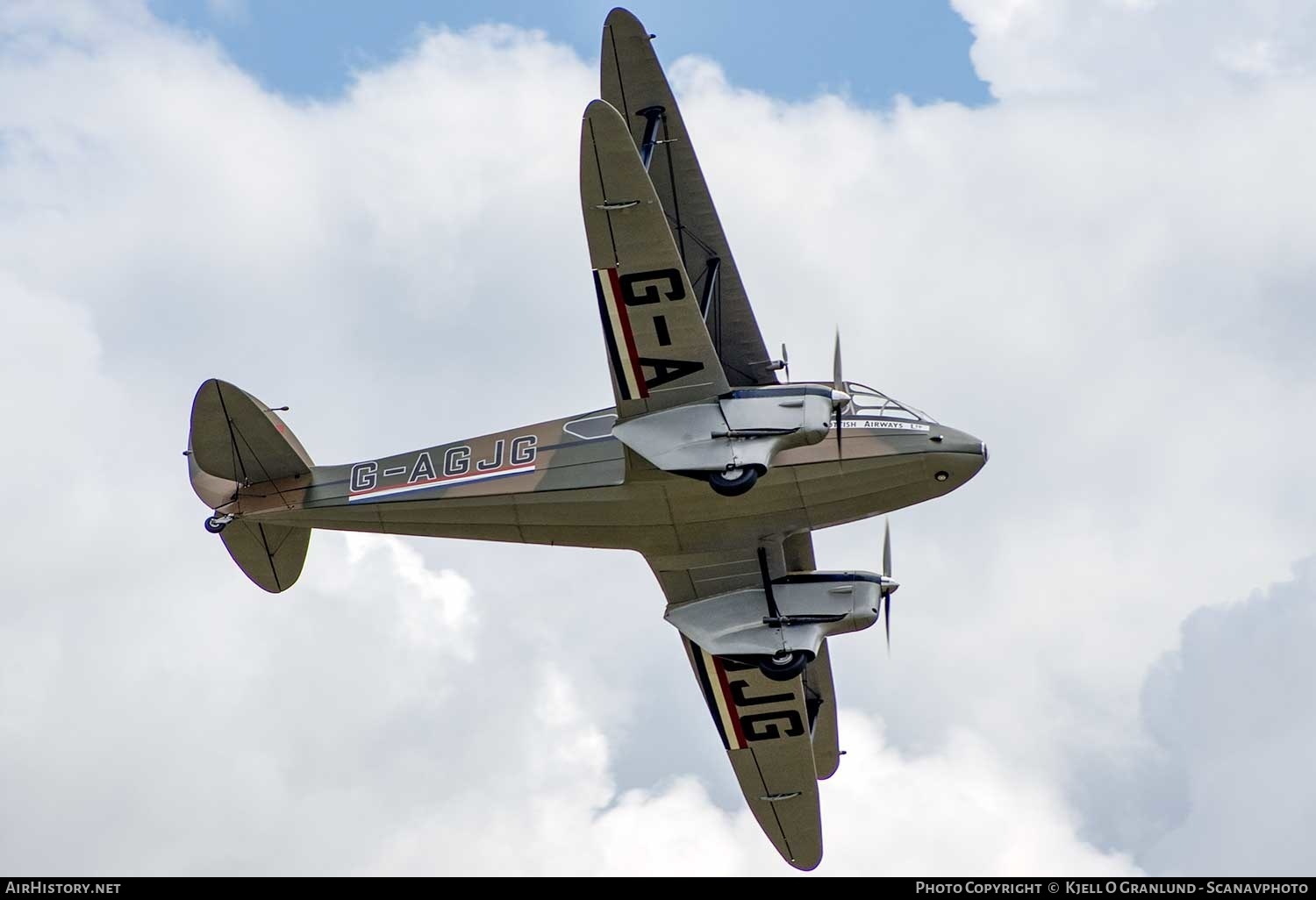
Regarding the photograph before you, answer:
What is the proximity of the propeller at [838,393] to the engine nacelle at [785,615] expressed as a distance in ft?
12.1

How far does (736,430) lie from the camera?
27.2 m

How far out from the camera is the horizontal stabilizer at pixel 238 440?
2986 cm

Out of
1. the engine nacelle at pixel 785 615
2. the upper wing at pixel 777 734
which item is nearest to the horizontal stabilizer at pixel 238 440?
the engine nacelle at pixel 785 615

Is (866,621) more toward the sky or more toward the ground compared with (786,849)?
more toward the sky

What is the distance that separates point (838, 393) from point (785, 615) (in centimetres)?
495

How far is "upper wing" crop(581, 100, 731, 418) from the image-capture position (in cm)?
2539

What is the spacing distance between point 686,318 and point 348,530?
7.91 metres

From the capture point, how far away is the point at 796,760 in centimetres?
3381

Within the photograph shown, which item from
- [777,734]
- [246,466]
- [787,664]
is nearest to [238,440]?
[246,466]

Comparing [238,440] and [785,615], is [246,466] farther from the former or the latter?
[785,615]

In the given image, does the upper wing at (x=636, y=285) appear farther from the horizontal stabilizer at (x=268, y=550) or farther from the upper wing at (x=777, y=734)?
the horizontal stabilizer at (x=268, y=550)

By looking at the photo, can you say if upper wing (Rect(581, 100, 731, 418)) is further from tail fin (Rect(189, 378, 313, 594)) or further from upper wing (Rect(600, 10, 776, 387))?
tail fin (Rect(189, 378, 313, 594))
